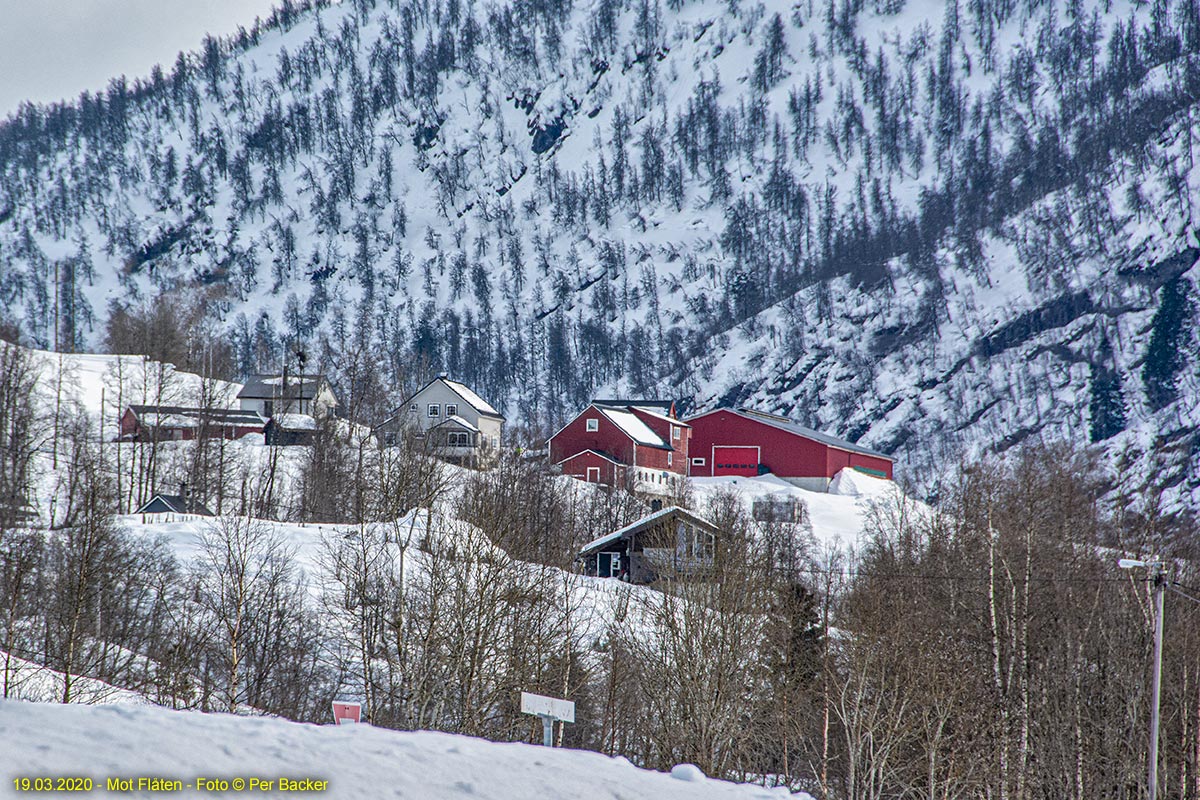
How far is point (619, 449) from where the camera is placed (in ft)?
266

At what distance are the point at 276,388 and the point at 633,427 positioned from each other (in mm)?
31606

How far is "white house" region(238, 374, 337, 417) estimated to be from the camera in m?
91.9

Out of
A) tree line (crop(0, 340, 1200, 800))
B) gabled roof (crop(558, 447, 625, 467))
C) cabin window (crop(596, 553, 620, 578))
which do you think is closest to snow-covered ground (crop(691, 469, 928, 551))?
gabled roof (crop(558, 447, 625, 467))

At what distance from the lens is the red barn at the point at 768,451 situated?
279ft

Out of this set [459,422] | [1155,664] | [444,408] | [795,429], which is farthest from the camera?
[444,408]

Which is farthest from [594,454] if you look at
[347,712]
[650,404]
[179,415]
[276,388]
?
[347,712]

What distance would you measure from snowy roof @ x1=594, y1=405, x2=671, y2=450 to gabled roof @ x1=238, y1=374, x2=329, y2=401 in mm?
24651

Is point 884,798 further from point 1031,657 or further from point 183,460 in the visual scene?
point 183,460

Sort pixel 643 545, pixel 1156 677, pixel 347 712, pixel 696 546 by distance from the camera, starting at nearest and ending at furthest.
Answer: pixel 347 712
pixel 1156 677
pixel 696 546
pixel 643 545

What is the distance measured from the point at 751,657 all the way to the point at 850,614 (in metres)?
9.52

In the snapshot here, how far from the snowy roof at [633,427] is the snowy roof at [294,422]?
21543mm

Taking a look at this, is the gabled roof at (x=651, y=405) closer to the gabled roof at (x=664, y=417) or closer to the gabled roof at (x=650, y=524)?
the gabled roof at (x=664, y=417)

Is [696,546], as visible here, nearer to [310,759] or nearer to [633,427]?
[633,427]

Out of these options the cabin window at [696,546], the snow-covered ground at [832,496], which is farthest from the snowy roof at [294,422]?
the cabin window at [696,546]
